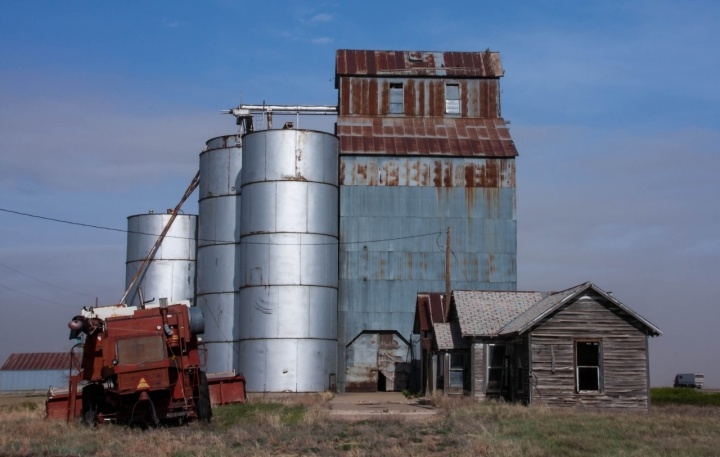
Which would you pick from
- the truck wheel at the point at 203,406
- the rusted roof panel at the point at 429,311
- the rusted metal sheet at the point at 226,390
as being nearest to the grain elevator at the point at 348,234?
the rusted roof panel at the point at 429,311

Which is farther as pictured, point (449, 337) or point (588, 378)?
point (449, 337)

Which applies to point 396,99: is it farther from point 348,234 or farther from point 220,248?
point 220,248

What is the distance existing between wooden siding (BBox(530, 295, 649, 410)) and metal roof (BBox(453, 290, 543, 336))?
3.38m

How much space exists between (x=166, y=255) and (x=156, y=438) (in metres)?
32.9

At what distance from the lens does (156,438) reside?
1973 cm

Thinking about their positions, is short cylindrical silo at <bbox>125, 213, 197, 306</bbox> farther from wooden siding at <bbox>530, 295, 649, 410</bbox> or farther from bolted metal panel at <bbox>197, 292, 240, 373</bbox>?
wooden siding at <bbox>530, 295, 649, 410</bbox>

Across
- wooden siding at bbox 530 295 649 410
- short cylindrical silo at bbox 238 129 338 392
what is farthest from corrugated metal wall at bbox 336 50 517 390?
wooden siding at bbox 530 295 649 410

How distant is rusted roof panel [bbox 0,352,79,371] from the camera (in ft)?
287

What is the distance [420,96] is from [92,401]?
34.8m

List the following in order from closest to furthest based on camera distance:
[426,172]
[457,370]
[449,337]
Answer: [457,370]
[449,337]
[426,172]

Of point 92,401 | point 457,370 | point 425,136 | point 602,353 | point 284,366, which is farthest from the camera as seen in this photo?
point 425,136

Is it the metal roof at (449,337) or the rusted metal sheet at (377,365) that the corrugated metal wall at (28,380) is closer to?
the rusted metal sheet at (377,365)

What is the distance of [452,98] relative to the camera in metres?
55.2

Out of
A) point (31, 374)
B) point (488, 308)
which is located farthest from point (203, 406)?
point (31, 374)
